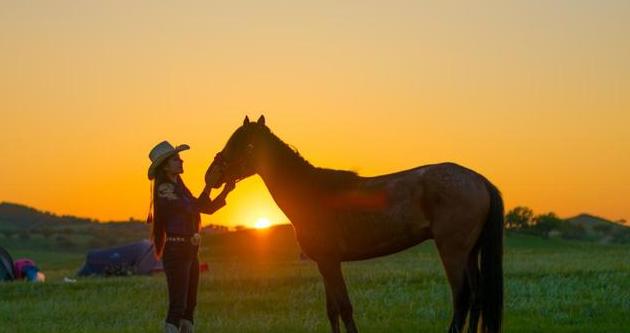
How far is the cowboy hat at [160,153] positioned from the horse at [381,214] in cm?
60

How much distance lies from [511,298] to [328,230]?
7441mm

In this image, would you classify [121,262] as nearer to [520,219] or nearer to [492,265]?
[492,265]

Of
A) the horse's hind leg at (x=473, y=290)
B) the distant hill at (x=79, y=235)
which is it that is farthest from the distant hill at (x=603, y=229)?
the horse's hind leg at (x=473, y=290)

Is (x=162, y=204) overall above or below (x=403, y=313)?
above

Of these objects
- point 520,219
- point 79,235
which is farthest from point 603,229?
point 79,235

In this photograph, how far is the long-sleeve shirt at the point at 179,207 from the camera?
11242 mm

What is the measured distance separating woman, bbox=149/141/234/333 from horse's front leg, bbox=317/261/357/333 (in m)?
1.50

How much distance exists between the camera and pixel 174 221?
11.2 meters

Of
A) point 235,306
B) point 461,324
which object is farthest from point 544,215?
point 461,324

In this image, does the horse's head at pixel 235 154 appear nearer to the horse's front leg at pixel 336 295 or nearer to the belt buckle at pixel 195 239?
the belt buckle at pixel 195 239

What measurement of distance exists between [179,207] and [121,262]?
23988mm

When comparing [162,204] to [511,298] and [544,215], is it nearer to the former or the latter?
[511,298]

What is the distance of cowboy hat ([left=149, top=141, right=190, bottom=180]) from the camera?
11312mm

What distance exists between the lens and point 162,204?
1130 centimetres
